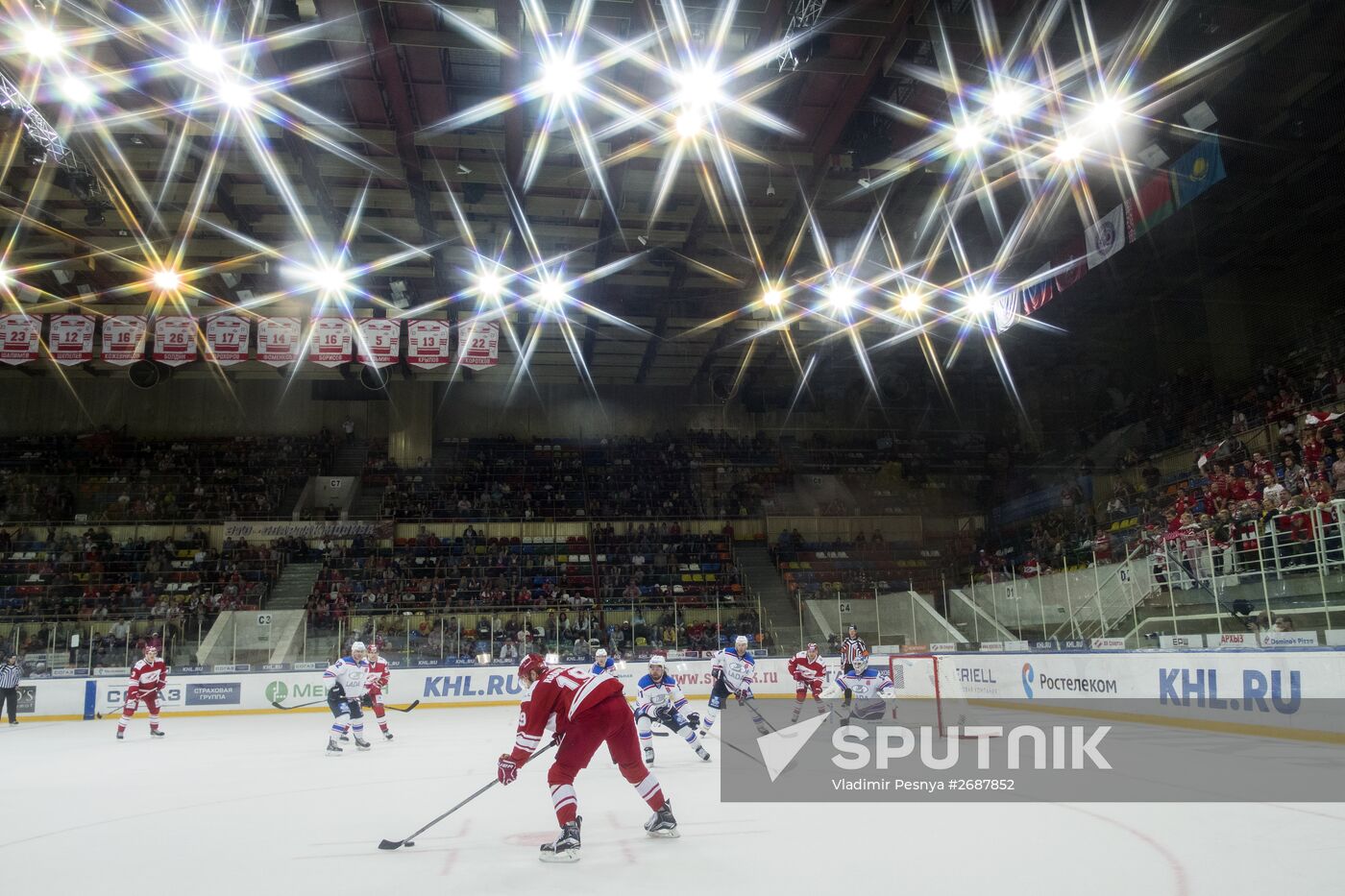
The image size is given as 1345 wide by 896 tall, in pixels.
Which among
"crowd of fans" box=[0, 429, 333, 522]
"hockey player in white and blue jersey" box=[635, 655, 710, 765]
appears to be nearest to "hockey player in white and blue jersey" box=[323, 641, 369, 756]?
"hockey player in white and blue jersey" box=[635, 655, 710, 765]

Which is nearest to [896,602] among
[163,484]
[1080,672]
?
[1080,672]

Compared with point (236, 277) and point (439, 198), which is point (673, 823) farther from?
point (236, 277)

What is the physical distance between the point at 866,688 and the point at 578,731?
26.4ft

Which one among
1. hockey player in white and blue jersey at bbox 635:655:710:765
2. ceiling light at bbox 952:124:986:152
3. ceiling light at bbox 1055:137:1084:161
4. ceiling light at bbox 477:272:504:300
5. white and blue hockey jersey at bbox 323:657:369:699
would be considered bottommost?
hockey player in white and blue jersey at bbox 635:655:710:765

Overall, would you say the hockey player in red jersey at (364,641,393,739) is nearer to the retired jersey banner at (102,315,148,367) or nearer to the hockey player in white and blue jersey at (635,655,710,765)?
the hockey player in white and blue jersey at (635,655,710,765)

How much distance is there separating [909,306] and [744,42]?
1307cm

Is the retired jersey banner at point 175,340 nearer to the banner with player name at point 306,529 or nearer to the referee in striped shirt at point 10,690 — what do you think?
the referee in striped shirt at point 10,690

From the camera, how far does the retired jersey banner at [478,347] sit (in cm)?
2166

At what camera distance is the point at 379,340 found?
21.6 metres

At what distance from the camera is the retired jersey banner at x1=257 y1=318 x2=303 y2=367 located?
20.9 m

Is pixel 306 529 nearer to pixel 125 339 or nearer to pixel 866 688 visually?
pixel 125 339

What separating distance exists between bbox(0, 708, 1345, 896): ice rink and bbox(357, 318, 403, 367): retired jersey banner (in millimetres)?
12416

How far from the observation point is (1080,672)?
1530cm

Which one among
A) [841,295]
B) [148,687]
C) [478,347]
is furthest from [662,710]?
[841,295]
